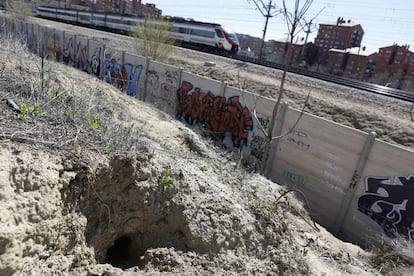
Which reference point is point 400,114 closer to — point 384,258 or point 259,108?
point 259,108

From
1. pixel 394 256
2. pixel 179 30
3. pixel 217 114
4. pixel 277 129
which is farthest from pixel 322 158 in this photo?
pixel 179 30

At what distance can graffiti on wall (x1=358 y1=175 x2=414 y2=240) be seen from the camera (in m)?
8.19

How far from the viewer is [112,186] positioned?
3205mm

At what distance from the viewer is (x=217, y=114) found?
1357 cm

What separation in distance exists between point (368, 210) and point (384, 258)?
1.85m

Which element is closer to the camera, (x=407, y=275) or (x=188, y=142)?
(x=407, y=275)

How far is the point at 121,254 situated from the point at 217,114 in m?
10.4

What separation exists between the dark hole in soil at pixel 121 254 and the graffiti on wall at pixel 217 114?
9.00 metres

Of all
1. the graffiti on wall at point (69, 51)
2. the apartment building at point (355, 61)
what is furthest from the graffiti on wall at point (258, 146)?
the apartment building at point (355, 61)

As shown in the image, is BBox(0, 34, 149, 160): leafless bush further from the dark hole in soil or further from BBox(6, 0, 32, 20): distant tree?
BBox(6, 0, 32, 20): distant tree

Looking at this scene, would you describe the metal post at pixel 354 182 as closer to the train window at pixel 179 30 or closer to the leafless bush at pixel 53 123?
the leafless bush at pixel 53 123

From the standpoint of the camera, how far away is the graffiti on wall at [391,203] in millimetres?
8188

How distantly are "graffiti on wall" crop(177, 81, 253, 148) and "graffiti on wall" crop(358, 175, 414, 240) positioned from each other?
483 centimetres

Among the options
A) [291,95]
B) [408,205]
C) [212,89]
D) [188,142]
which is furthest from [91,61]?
[408,205]
